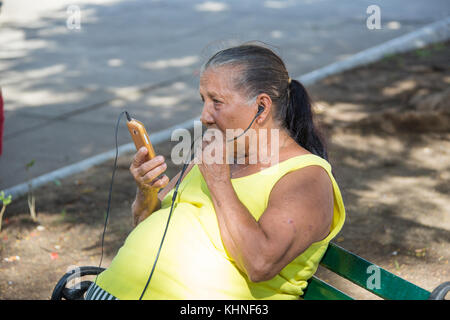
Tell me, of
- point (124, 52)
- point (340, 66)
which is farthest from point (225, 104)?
point (124, 52)

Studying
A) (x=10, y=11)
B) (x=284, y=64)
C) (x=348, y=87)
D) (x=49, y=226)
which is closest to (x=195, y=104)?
(x=348, y=87)

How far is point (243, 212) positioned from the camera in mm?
2086

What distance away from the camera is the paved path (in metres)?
6.25

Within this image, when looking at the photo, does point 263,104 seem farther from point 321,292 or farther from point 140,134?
point 321,292

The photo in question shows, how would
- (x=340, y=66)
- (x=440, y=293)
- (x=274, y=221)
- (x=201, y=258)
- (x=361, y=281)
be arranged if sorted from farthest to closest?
(x=340, y=66)
(x=361, y=281)
(x=201, y=258)
(x=274, y=221)
(x=440, y=293)

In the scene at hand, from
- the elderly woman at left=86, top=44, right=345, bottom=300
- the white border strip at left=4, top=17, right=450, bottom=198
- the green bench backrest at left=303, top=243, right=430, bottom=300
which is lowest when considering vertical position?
the white border strip at left=4, top=17, right=450, bottom=198

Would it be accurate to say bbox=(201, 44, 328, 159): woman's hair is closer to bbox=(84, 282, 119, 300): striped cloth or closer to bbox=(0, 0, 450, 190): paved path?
bbox=(84, 282, 119, 300): striped cloth

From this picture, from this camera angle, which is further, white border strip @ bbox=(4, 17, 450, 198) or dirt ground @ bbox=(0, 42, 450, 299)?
white border strip @ bbox=(4, 17, 450, 198)

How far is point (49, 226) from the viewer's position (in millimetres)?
4324

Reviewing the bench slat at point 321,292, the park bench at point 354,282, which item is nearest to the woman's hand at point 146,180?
the park bench at point 354,282

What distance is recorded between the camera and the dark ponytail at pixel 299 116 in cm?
245

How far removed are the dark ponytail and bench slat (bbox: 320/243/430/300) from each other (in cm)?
44

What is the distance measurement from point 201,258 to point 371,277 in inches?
24.7

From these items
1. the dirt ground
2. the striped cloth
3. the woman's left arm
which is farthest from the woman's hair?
the striped cloth
